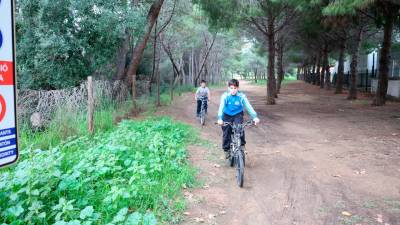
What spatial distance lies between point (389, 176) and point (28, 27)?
12.0 metres

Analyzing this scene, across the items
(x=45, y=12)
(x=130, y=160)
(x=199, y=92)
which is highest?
(x=45, y=12)

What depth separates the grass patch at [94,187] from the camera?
13.3 feet

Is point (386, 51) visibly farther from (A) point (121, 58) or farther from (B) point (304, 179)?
(B) point (304, 179)

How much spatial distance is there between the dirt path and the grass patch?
1.31 ft

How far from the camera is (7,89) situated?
1.71m

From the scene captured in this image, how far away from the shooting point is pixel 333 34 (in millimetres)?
29875

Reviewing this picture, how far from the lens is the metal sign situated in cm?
167

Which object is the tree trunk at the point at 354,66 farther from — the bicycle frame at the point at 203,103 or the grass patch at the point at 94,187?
the grass patch at the point at 94,187

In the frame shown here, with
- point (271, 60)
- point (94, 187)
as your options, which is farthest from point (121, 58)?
point (94, 187)

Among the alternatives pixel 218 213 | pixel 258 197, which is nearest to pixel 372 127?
pixel 258 197

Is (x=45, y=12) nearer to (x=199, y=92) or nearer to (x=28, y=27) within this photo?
(x=28, y=27)

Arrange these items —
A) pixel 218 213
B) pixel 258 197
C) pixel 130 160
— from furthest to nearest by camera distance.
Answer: pixel 130 160 → pixel 258 197 → pixel 218 213

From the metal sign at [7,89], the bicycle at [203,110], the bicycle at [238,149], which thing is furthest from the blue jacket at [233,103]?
the bicycle at [203,110]

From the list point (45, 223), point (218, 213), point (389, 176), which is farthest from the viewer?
point (389, 176)
